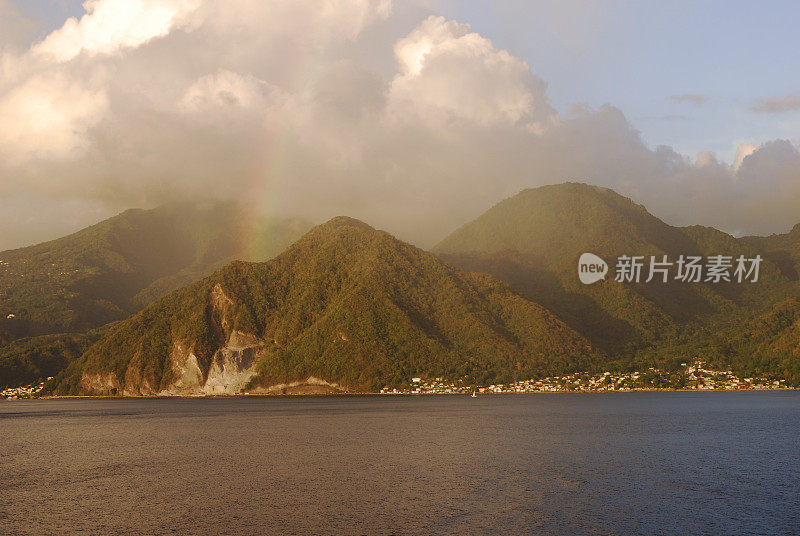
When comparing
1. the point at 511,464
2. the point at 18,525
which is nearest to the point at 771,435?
the point at 511,464

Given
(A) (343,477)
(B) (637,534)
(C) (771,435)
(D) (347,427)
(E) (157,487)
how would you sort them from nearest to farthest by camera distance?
1. (B) (637,534)
2. (E) (157,487)
3. (A) (343,477)
4. (C) (771,435)
5. (D) (347,427)

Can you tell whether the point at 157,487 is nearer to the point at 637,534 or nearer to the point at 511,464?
the point at 511,464

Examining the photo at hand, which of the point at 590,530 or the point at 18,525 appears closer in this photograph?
the point at 590,530

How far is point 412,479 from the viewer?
5922 cm

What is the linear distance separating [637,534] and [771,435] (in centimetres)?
6172

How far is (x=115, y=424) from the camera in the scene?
417ft

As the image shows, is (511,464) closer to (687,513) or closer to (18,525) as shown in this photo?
(687,513)

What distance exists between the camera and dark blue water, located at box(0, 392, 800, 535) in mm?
43250

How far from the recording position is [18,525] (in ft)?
145

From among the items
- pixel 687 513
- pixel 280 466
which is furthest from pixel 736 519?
pixel 280 466

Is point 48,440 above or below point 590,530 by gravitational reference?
below

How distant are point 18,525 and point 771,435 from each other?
283ft

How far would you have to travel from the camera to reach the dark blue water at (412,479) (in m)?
43.2

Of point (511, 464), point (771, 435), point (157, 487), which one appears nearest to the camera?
point (157, 487)
